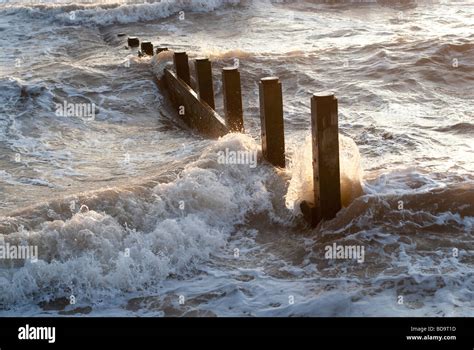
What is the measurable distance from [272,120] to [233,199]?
3.39 ft

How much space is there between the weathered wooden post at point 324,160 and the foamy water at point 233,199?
0.15 m

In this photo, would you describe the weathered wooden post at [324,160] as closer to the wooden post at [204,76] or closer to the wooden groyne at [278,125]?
the wooden groyne at [278,125]

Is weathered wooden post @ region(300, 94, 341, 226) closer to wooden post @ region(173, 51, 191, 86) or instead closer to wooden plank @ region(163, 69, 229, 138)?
wooden plank @ region(163, 69, 229, 138)

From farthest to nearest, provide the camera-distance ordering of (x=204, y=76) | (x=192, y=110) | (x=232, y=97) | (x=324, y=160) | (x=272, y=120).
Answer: (x=192, y=110) < (x=204, y=76) < (x=232, y=97) < (x=272, y=120) < (x=324, y=160)

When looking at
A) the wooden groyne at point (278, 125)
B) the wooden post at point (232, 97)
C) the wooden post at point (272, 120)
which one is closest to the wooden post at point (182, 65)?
the wooden groyne at point (278, 125)

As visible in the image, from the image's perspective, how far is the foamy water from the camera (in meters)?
5.87

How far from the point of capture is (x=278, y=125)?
7770 mm

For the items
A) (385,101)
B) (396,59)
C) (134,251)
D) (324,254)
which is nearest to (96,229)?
(134,251)

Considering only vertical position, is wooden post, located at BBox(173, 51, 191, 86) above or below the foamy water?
above

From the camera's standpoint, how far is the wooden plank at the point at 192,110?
32.6 ft

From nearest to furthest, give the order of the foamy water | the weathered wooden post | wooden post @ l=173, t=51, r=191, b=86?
the foamy water < the weathered wooden post < wooden post @ l=173, t=51, r=191, b=86

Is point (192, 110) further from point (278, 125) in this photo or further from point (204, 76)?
point (278, 125)

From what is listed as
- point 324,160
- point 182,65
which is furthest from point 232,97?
point 182,65

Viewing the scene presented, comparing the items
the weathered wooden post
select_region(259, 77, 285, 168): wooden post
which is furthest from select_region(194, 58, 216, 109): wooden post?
the weathered wooden post
